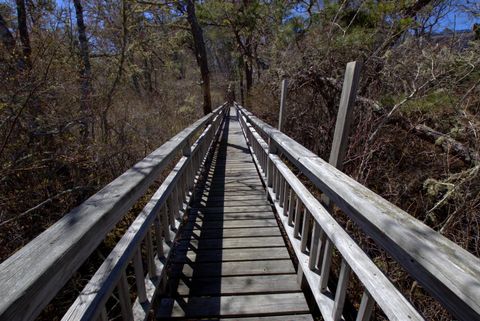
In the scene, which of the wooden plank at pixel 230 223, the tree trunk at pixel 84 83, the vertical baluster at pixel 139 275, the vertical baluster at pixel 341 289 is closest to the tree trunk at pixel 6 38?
the tree trunk at pixel 84 83

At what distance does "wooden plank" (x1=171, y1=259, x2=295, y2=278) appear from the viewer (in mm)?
2328

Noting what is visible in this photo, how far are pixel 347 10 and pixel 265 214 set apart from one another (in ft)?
15.8

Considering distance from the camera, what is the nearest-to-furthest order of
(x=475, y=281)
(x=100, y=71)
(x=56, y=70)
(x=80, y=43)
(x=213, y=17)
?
(x=475, y=281)
(x=56, y=70)
(x=80, y=43)
(x=100, y=71)
(x=213, y=17)

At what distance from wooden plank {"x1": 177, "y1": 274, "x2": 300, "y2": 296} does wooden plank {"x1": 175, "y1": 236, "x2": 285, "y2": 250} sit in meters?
0.48

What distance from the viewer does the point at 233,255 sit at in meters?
2.59

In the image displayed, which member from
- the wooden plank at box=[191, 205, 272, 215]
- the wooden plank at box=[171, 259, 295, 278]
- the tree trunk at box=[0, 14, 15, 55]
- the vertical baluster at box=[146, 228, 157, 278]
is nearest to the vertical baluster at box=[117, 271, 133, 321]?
the vertical baluster at box=[146, 228, 157, 278]

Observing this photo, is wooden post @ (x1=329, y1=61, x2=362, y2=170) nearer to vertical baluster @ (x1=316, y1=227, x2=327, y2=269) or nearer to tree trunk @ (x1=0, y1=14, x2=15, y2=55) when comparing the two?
vertical baluster @ (x1=316, y1=227, x2=327, y2=269)

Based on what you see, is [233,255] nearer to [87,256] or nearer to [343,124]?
[343,124]

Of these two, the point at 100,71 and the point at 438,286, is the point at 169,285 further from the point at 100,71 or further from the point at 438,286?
the point at 100,71

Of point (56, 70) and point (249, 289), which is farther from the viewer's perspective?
point (56, 70)

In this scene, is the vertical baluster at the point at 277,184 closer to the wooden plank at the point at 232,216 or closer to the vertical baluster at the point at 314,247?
the wooden plank at the point at 232,216

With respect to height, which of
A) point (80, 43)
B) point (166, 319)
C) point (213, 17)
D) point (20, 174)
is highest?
point (213, 17)

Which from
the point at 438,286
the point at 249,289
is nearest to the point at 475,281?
the point at 438,286

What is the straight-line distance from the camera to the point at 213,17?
11719 mm
